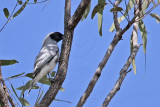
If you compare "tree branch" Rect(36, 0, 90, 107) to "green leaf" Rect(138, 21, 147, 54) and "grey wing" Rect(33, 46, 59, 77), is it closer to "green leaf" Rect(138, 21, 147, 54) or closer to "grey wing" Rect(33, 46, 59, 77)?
"green leaf" Rect(138, 21, 147, 54)

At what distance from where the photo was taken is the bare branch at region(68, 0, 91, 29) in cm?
237

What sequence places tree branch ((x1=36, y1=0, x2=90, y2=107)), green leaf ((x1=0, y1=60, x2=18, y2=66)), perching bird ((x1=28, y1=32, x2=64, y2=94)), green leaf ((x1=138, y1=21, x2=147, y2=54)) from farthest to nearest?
perching bird ((x1=28, y1=32, x2=64, y2=94)), green leaf ((x1=138, y1=21, x2=147, y2=54)), green leaf ((x1=0, y1=60, x2=18, y2=66)), tree branch ((x1=36, y1=0, x2=90, y2=107))

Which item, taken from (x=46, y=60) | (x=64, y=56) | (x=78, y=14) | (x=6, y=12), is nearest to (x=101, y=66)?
(x=64, y=56)

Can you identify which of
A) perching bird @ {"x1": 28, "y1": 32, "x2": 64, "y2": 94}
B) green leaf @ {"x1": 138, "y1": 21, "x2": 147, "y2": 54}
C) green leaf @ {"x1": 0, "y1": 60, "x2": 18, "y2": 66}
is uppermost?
green leaf @ {"x1": 138, "y1": 21, "x2": 147, "y2": 54}

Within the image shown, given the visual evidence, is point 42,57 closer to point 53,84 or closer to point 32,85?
point 32,85

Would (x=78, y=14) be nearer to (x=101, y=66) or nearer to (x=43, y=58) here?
(x=101, y=66)

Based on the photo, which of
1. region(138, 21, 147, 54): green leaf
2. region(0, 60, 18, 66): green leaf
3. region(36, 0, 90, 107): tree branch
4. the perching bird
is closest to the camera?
region(36, 0, 90, 107): tree branch

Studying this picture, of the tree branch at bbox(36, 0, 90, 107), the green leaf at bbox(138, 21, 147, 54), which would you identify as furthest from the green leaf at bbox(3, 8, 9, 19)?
the green leaf at bbox(138, 21, 147, 54)

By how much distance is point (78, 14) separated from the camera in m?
2.39

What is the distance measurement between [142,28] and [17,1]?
122 centimetres

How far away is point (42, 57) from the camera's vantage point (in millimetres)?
3779

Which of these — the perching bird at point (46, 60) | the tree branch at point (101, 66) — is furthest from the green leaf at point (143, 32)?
the perching bird at point (46, 60)

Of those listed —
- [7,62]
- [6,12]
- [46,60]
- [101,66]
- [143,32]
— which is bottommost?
[46,60]

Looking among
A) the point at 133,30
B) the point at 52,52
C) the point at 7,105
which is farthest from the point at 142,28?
the point at 7,105
